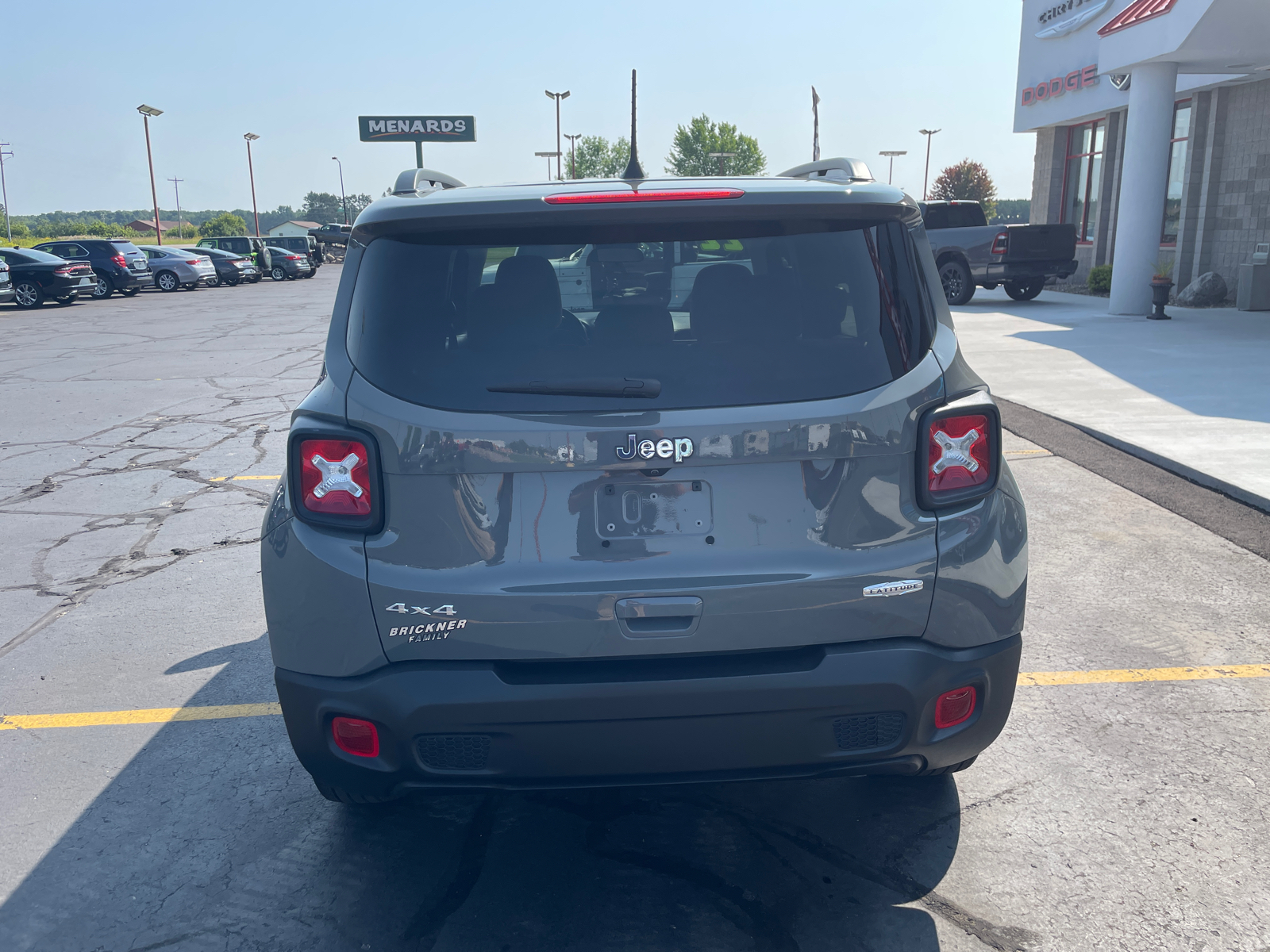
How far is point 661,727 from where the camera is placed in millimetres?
2420

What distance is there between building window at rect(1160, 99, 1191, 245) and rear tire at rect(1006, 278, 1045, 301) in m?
2.54

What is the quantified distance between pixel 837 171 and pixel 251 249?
4287cm

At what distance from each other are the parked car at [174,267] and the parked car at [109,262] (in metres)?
3.30

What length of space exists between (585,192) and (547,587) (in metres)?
0.97

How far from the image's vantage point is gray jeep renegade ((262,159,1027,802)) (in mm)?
2400

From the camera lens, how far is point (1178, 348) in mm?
13188

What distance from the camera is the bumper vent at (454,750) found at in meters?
2.45

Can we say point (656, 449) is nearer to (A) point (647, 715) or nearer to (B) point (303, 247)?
(A) point (647, 715)

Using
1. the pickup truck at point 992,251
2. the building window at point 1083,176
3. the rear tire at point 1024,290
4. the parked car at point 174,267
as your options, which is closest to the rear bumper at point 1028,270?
the pickup truck at point 992,251

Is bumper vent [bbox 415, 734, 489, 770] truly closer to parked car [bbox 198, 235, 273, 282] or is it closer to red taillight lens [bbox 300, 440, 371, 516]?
red taillight lens [bbox 300, 440, 371, 516]

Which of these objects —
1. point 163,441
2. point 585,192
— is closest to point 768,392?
point 585,192

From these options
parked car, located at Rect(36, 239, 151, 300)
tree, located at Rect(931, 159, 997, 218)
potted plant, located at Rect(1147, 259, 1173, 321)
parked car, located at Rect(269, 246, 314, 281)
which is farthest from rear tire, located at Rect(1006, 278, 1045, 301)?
tree, located at Rect(931, 159, 997, 218)

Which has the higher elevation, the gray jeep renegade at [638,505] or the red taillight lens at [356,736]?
the gray jeep renegade at [638,505]

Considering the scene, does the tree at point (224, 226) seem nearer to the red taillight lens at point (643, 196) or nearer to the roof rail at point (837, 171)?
the roof rail at point (837, 171)
